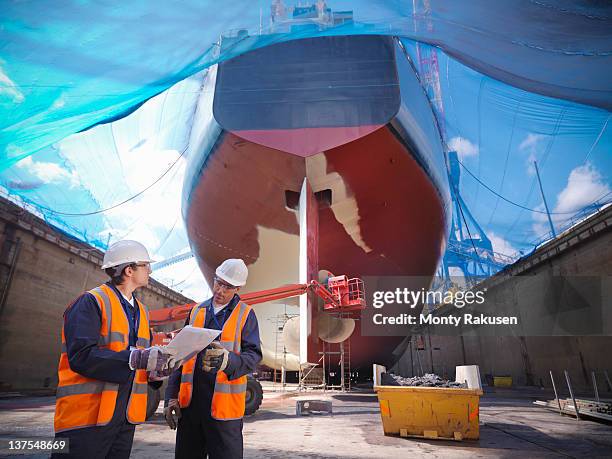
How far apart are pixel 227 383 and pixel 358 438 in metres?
2.56

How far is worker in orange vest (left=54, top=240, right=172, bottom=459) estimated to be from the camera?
1.27m

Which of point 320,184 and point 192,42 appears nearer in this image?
point 192,42

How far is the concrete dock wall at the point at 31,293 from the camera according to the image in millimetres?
8992

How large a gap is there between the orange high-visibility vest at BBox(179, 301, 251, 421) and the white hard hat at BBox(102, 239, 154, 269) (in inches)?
18.9

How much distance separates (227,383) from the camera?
169 cm

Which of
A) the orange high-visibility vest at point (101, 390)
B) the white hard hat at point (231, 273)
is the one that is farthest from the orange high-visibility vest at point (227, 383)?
the orange high-visibility vest at point (101, 390)

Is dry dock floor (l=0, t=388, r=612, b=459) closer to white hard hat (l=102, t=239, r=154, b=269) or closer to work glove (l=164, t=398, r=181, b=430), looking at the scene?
work glove (l=164, t=398, r=181, b=430)

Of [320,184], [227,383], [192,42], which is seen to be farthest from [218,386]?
[320,184]

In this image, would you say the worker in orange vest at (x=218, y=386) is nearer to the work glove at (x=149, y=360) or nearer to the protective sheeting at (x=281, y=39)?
the work glove at (x=149, y=360)

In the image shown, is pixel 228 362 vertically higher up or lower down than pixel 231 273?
lower down

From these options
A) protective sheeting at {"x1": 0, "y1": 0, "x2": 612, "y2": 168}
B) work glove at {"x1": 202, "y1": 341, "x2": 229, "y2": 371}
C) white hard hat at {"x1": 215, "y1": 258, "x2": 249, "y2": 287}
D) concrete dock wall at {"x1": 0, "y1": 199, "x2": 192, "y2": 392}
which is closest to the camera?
work glove at {"x1": 202, "y1": 341, "x2": 229, "y2": 371}

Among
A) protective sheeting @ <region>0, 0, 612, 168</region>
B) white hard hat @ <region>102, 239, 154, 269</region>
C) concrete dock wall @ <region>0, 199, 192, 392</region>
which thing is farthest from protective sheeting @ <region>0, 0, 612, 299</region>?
concrete dock wall @ <region>0, 199, 192, 392</region>

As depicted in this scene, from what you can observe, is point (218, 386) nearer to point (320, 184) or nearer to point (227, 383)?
point (227, 383)

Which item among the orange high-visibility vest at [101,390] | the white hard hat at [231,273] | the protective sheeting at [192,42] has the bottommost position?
the orange high-visibility vest at [101,390]
